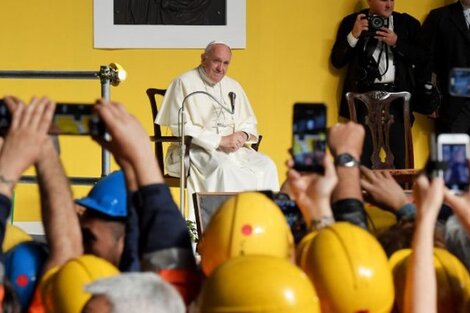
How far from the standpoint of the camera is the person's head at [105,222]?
2213 mm

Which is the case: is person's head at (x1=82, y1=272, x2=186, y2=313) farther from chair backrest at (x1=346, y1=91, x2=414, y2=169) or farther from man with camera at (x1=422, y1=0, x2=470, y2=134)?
man with camera at (x1=422, y1=0, x2=470, y2=134)

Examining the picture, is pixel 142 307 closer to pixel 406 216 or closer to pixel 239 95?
pixel 406 216

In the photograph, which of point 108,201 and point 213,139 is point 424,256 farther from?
point 213,139

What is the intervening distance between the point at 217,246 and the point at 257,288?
281mm

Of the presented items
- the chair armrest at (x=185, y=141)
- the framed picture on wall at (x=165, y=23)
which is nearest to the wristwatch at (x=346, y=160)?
the chair armrest at (x=185, y=141)

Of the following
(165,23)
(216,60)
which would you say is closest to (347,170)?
(216,60)

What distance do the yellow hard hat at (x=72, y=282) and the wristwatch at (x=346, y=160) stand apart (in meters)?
0.49

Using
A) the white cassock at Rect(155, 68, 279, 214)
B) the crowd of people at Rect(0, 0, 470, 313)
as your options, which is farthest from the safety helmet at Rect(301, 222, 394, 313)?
the white cassock at Rect(155, 68, 279, 214)

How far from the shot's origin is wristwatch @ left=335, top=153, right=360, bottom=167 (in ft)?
Result: 7.21

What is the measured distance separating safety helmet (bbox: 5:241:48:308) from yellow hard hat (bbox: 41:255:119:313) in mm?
128

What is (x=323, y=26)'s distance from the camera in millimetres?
8367

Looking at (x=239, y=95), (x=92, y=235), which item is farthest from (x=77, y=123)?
(x=239, y=95)

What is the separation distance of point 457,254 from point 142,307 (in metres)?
0.77

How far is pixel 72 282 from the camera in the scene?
1880mm
